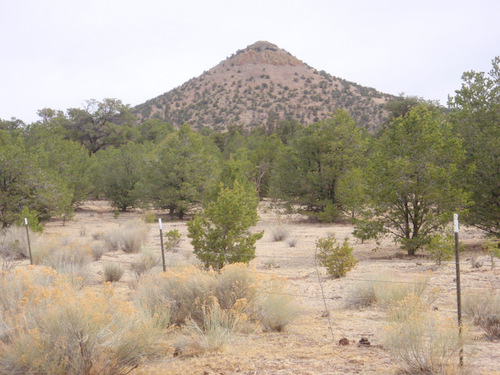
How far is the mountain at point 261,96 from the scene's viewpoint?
86625 mm

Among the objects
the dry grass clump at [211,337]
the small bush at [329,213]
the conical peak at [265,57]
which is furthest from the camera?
the conical peak at [265,57]

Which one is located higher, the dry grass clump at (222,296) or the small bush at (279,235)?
the dry grass clump at (222,296)

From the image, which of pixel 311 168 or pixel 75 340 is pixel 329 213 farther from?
pixel 75 340

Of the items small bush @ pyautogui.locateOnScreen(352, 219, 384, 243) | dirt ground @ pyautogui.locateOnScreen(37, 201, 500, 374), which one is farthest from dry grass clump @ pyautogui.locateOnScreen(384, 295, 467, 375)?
small bush @ pyautogui.locateOnScreen(352, 219, 384, 243)

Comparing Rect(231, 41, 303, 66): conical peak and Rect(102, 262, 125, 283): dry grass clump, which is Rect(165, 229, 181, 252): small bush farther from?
Rect(231, 41, 303, 66): conical peak

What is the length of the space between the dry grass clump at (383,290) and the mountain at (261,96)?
216 feet

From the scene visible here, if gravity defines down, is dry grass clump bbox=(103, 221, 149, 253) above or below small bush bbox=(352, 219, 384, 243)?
below

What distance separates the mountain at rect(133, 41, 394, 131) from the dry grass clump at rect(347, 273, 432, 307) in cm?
6585

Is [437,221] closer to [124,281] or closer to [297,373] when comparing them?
[124,281]

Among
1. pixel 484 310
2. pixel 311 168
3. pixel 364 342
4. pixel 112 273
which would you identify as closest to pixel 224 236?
pixel 112 273

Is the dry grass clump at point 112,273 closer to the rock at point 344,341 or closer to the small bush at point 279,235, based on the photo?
the rock at point 344,341

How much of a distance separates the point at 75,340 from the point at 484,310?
5963 mm

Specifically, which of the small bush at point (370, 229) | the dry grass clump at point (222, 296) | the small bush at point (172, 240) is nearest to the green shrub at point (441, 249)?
the small bush at point (370, 229)

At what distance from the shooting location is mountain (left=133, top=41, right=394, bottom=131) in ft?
284
